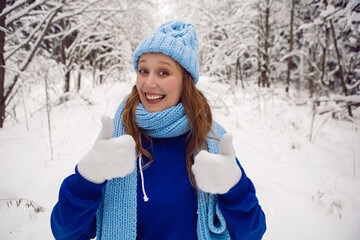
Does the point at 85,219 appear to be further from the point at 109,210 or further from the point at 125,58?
the point at 125,58

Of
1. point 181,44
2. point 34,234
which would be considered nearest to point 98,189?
point 181,44

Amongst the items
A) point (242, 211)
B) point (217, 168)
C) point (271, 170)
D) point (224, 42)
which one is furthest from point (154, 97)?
point (224, 42)

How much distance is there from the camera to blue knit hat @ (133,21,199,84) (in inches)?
42.4

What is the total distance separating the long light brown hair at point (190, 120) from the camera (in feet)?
3.63

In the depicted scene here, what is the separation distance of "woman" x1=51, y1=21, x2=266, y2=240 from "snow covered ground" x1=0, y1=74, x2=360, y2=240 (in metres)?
1.13

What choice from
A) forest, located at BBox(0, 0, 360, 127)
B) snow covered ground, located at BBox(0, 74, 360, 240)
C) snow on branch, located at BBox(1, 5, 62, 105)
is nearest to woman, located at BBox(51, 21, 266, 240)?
snow covered ground, located at BBox(0, 74, 360, 240)

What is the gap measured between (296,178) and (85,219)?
246 cm

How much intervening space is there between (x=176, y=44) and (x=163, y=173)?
748 mm

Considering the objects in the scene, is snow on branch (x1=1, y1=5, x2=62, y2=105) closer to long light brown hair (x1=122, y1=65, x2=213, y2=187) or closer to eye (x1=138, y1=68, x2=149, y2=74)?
eye (x1=138, y1=68, x2=149, y2=74)

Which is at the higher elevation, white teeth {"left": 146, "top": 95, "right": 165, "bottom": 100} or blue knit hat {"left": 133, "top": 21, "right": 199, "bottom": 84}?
blue knit hat {"left": 133, "top": 21, "right": 199, "bottom": 84}

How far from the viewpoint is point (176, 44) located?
110cm

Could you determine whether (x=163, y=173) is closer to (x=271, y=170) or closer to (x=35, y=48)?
(x=271, y=170)

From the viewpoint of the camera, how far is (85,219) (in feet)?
2.78

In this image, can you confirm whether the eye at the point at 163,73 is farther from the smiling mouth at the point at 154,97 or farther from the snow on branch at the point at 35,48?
the snow on branch at the point at 35,48
